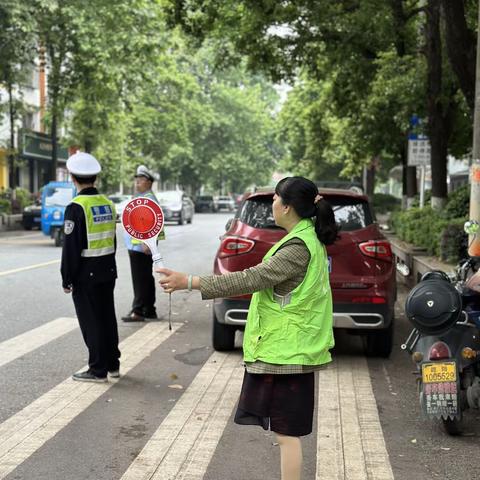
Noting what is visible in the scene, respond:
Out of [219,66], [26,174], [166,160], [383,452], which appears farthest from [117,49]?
[166,160]

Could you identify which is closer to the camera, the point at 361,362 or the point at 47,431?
the point at 47,431

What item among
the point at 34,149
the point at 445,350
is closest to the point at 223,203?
the point at 34,149

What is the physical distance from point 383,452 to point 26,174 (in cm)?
4419

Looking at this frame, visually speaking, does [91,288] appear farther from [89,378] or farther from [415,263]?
[415,263]

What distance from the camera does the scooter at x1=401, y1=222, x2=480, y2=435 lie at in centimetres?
502

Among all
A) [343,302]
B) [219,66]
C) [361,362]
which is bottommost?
[361,362]

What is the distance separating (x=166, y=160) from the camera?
2328 inches

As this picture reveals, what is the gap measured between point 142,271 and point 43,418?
4.24m

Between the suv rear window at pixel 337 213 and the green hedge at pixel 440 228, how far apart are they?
318cm

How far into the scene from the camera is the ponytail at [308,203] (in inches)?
143

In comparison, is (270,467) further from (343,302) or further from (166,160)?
(166,160)

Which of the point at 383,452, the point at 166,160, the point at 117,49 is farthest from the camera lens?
the point at 166,160

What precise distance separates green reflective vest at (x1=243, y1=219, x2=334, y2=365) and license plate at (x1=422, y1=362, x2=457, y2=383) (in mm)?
1642

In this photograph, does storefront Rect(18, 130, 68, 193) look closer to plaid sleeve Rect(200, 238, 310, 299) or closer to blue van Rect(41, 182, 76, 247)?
blue van Rect(41, 182, 76, 247)
